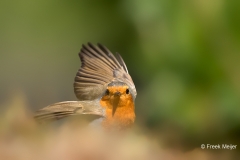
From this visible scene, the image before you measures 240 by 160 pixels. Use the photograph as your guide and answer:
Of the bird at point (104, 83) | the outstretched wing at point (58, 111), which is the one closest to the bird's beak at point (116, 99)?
the bird at point (104, 83)

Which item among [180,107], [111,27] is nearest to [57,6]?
Answer: [111,27]

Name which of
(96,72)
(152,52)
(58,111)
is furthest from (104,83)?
(58,111)

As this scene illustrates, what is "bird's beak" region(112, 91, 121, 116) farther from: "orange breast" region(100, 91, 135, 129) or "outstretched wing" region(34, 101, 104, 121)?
"outstretched wing" region(34, 101, 104, 121)

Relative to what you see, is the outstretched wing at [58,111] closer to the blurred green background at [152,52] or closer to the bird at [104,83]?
the blurred green background at [152,52]

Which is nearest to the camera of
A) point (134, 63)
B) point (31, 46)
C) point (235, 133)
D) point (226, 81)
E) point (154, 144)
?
point (154, 144)

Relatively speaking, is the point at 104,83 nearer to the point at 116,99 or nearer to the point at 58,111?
the point at 116,99

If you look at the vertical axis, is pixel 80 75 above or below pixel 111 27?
below

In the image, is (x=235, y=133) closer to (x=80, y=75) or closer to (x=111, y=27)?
(x=80, y=75)
